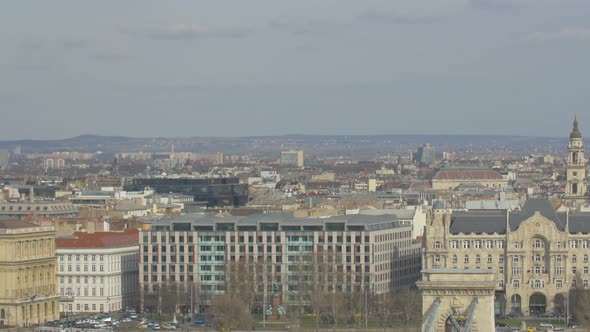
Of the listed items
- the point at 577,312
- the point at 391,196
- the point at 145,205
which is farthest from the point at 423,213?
the point at 391,196

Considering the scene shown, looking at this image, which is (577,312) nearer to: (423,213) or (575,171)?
(423,213)

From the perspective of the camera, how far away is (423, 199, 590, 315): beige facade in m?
115

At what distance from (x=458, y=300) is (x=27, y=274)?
1891 inches

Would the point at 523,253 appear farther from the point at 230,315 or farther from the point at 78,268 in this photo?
the point at 78,268

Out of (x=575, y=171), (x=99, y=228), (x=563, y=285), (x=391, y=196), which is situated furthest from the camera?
(x=391, y=196)

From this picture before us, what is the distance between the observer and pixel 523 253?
381 ft

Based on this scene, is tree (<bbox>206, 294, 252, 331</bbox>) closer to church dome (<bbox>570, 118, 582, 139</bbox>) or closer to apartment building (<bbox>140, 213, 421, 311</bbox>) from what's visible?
apartment building (<bbox>140, 213, 421, 311</bbox>)

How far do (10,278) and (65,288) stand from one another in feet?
34.0

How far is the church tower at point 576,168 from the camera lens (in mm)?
163637

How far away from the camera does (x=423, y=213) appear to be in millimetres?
137875

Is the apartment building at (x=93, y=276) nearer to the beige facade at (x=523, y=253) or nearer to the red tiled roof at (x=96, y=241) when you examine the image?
the red tiled roof at (x=96, y=241)

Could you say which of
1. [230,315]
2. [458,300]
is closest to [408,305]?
[230,315]

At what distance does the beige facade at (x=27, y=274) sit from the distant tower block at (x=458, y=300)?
148ft

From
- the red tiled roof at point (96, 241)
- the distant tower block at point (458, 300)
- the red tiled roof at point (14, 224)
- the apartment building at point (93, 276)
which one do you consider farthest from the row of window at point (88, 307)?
the distant tower block at point (458, 300)
